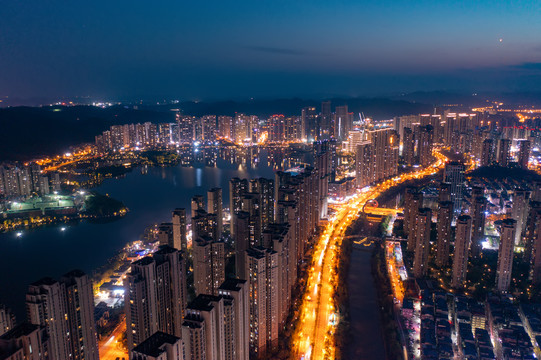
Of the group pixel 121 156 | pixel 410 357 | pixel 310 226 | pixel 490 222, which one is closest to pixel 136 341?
pixel 410 357

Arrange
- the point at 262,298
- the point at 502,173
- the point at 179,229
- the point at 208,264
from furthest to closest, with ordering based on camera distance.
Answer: the point at 502,173, the point at 179,229, the point at 208,264, the point at 262,298

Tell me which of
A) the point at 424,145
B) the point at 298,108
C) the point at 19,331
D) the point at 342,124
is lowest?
the point at 19,331

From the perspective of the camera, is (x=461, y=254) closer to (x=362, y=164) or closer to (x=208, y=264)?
(x=208, y=264)

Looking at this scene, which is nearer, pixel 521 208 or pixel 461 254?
pixel 461 254

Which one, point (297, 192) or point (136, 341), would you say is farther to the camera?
point (297, 192)

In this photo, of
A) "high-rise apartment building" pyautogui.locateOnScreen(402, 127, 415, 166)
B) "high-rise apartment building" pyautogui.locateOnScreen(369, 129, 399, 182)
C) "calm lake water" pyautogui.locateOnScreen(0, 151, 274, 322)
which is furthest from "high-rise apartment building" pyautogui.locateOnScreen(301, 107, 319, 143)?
"calm lake water" pyautogui.locateOnScreen(0, 151, 274, 322)

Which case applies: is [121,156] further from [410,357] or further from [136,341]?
[410,357]

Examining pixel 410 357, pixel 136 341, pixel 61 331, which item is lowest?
pixel 410 357

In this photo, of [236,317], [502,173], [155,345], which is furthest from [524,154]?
[155,345]
